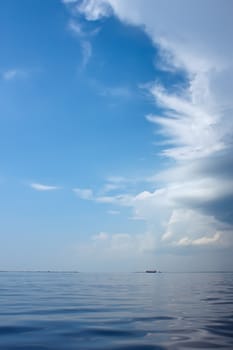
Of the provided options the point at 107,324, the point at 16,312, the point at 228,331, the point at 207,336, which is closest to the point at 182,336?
the point at 207,336

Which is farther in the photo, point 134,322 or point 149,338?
point 134,322

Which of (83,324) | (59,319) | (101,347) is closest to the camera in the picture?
(101,347)

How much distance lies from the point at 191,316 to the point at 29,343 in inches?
415

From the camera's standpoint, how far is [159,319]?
1812cm

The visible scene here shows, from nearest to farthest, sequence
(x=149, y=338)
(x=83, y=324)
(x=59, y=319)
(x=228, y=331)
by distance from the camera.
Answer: (x=149, y=338) < (x=228, y=331) < (x=83, y=324) < (x=59, y=319)

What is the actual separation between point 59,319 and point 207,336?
815 cm

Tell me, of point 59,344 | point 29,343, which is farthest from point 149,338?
point 29,343

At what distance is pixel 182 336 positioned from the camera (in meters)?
13.3

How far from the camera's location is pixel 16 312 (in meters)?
20.6

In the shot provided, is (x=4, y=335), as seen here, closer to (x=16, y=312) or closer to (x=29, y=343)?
(x=29, y=343)

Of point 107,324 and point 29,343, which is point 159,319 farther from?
point 29,343

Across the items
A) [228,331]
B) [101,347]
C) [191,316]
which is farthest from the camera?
[191,316]

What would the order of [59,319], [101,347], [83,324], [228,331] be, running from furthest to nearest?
[59,319]
[83,324]
[228,331]
[101,347]

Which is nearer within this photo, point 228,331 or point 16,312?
point 228,331
